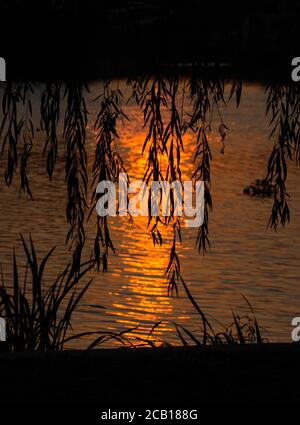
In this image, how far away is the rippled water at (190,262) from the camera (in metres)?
16.3

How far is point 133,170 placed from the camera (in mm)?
34156

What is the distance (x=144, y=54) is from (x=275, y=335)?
897 centimetres

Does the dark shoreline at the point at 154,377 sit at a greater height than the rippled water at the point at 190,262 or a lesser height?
lesser

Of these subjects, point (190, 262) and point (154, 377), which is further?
point (190, 262)

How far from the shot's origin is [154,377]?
230 inches

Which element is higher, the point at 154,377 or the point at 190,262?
the point at 190,262

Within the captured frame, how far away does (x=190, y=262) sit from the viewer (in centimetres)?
1998

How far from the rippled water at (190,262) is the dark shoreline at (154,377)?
7.52 meters

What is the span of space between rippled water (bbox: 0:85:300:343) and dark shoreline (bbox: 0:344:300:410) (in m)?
7.52

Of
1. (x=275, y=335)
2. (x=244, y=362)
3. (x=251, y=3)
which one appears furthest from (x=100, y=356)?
(x=275, y=335)

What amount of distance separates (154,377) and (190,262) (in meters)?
14.2

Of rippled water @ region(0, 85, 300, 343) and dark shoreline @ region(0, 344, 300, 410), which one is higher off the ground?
rippled water @ region(0, 85, 300, 343)

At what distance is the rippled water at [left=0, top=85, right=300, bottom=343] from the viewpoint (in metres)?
16.3
